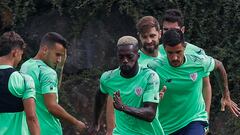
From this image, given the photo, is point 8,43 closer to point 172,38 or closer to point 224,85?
point 172,38

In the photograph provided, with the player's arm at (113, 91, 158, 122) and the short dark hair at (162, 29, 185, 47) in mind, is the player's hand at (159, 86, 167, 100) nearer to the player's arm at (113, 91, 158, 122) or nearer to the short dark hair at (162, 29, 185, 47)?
the player's arm at (113, 91, 158, 122)

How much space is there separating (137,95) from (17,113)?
1133mm

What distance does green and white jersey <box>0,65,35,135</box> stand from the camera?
697 cm

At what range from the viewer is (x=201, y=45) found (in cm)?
1252

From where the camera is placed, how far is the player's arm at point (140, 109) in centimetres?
685

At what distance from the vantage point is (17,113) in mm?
7133

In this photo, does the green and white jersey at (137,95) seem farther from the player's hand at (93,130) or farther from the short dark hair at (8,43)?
the short dark hair at (8,43)

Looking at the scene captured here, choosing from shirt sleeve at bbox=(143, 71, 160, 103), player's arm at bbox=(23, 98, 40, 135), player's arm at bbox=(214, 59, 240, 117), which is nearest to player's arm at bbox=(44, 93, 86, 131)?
player's arm at bbox=(23, 98, 40, 135)

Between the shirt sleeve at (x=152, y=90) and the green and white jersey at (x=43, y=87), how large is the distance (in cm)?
109

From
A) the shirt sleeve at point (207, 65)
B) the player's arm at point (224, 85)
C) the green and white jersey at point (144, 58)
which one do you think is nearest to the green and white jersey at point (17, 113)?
the green and white jersey at point (144, 58)

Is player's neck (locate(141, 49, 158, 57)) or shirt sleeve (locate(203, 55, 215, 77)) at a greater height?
player's neck (locate(141, 49, 158, 57))

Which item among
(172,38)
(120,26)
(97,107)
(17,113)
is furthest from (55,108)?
(120,26)

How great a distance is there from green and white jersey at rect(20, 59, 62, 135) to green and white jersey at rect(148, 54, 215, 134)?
104cm

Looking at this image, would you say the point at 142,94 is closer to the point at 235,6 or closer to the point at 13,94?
the point at 13,94
